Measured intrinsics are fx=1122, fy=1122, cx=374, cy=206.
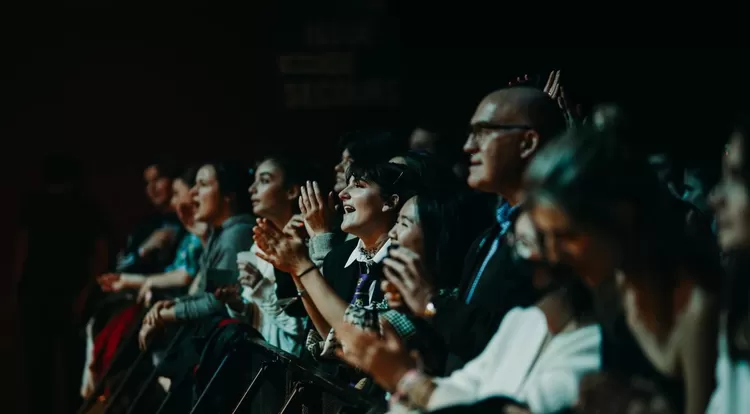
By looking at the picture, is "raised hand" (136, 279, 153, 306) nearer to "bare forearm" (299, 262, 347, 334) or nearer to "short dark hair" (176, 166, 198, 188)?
"short dark hair" (176, 166, 198, 188)

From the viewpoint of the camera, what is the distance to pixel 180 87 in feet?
32.2

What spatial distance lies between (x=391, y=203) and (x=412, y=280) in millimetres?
969

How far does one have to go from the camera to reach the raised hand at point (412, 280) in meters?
2.71

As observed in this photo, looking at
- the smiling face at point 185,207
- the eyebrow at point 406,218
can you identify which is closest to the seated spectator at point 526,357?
the eyebrow at point 406,218

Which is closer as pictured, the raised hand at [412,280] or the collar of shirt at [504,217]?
the raised hand at [412,280]

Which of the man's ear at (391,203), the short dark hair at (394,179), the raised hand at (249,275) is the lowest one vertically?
the raised hand at (249,275)

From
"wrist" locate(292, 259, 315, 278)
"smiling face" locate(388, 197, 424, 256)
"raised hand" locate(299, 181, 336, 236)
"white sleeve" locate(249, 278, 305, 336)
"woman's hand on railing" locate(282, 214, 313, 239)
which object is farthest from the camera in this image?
"white sleeve" locate(249, 278, 305, 336)

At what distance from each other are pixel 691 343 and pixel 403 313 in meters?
0.98

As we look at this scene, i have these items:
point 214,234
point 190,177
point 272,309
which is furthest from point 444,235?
point 190,177

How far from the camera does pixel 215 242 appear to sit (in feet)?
17.6

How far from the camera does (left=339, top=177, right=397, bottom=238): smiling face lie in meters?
3.67

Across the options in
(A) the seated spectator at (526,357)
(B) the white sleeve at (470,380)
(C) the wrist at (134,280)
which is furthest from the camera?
(C) the wrist at (134,280)

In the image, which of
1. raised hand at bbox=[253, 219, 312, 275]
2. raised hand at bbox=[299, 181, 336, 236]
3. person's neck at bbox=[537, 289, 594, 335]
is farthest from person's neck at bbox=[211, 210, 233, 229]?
person's neck at bbox=[537, 289, 594, 335]

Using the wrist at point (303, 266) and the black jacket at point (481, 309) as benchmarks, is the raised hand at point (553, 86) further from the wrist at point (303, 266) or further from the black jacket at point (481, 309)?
the wrist at point (303, 266)
